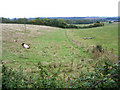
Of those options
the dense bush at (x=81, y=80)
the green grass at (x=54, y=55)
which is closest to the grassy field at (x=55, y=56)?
the green grass at (x=54, y=55)

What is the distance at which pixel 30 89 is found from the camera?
5.87ft

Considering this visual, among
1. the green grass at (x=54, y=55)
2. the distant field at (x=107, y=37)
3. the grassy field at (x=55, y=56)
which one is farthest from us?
the green grass at (x=54, y=55)

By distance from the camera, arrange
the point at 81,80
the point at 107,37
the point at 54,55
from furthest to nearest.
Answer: the point at 54,55 < the point at 107,37 < the point at 81,80

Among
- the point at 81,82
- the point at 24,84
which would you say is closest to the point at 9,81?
the point at 24,84

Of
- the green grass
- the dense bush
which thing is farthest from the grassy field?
the dense bush

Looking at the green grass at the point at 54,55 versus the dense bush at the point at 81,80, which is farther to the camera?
the green grass at the point at 54,55

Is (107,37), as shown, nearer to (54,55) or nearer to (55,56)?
(55,56)

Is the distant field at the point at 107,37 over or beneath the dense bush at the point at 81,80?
over

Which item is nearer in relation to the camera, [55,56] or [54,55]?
[55,56]

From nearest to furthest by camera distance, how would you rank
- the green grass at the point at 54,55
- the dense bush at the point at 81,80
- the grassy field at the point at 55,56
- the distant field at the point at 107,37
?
the dense bush at the point at 81,80 < the distant field at the point at 107,37 < the grassy field at the point at 55,56 < the green grass at the point at 54,55

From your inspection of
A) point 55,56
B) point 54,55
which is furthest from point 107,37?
point 54,55

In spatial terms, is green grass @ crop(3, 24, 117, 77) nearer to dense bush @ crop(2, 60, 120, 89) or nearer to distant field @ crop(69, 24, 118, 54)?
distant field @ crop(69, 24, 118, 54)

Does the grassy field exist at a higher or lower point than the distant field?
lower

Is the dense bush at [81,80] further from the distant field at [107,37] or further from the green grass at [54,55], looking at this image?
the distant field at [107,37]
